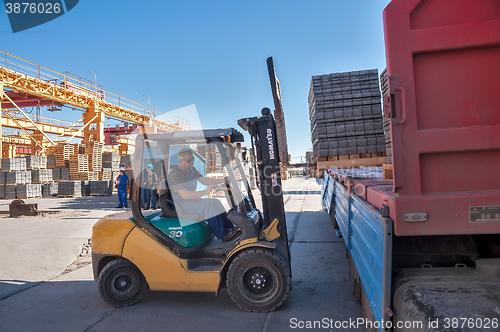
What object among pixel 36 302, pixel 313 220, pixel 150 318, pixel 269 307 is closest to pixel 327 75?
pixel 313 220

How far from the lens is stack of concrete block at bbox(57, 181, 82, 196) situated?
17.0 metres

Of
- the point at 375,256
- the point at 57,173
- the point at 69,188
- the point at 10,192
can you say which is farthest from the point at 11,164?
the point at 375,256

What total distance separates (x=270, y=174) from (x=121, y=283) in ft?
6.87

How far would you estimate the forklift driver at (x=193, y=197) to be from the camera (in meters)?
3.46

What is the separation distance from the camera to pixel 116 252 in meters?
3.48

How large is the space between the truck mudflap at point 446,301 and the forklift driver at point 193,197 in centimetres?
193

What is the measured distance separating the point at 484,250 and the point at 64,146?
2051 cm

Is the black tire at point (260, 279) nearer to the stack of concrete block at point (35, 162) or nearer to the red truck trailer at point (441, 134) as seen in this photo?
the red truck trailer at point (441, 134)

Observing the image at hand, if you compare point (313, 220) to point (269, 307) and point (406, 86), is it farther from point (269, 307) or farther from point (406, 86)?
point (406, 86)

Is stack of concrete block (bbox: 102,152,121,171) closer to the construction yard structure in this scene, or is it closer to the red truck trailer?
the construction yard structure

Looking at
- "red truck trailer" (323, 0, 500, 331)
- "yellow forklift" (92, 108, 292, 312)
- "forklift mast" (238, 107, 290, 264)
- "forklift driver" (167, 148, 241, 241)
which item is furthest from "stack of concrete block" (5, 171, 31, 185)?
"red truck trailer" (323, 0, 500, 331)

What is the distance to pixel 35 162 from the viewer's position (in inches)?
691

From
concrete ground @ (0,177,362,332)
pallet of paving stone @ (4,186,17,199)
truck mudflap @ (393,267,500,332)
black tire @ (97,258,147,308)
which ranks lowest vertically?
concrete ground @ (0,177,362,332)

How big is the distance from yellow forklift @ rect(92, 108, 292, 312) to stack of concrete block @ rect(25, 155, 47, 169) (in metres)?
17.4
